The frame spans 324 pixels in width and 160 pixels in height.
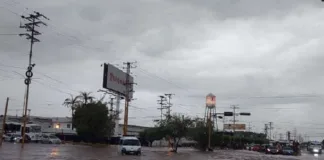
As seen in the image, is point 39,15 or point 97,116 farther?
point 97,116

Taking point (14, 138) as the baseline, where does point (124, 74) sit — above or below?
above

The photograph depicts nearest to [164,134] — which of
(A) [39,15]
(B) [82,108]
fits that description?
(B) [82,108]

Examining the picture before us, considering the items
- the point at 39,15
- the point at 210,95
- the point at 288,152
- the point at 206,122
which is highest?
the point at 39,15

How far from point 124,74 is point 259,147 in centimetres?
3456

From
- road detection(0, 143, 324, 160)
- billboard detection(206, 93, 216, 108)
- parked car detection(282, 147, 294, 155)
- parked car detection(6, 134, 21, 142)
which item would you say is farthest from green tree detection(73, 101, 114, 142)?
parked car detection(282, 147, 294, 155)

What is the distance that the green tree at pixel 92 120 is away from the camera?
266ft

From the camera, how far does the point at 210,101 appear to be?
81.9 m

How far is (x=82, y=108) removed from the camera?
3260 inches

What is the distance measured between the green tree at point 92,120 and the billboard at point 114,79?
15.1 ft

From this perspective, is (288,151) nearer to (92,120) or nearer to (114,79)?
(114,79)

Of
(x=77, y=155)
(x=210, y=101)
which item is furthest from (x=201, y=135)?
(x=77, y=155)

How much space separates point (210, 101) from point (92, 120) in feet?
74.9

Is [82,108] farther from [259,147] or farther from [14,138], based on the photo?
[259,147]

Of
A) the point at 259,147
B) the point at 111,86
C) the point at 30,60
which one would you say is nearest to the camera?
the point at 30,60
